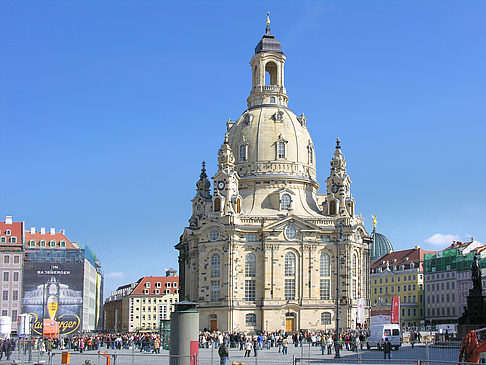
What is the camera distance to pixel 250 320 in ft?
278

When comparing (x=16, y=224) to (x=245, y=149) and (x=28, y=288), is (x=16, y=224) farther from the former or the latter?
(x=245, y=149)

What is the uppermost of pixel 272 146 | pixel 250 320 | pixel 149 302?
pixel 272 146

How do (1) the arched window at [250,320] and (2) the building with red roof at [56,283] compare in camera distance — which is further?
(2) the building with red roof at [56,283]

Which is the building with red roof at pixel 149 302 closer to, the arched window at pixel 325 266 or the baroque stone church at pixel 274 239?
the baroque stone church at pixel 274 239

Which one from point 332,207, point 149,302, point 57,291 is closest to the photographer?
point 332,207

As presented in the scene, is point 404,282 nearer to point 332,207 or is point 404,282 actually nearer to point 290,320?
point 332,207

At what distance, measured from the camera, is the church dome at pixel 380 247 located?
156 m

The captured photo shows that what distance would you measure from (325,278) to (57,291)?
34101mm

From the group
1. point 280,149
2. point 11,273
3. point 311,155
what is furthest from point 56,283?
point 311,155

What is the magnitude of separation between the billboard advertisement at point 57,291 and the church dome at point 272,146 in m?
25.6

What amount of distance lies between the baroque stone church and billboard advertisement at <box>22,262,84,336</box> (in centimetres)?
1489

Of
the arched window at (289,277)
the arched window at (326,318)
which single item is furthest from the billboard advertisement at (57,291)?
the arched window at (326,318)

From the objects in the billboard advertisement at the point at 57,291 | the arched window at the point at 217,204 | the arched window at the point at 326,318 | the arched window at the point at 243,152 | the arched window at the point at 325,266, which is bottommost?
the arched window at the point at 326,318

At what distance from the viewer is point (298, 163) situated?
9225cm
